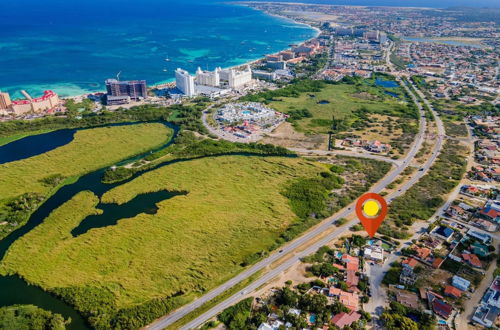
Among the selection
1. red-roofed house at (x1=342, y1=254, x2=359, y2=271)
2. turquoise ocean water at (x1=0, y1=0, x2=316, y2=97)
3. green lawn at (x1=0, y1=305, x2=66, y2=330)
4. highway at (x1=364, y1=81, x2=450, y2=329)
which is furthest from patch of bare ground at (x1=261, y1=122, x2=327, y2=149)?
turquoise ocean water at (x1=0, y1=0, x2=316, y2=97)

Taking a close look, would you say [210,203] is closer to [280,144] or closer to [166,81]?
[280,144]

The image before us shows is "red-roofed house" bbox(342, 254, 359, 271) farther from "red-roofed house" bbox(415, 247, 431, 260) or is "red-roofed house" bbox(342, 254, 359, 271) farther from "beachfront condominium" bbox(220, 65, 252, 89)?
"beachfront condominium" bbox(220, 65, 252, 89)

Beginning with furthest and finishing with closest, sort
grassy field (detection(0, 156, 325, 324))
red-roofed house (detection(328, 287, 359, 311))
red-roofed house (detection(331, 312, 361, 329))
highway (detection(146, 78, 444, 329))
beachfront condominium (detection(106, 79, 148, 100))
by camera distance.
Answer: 1. beachfront condominium (detection(106, 79, 148, 100))
2. grassy field (detection(0, 156, 325, 324))
3. red-roofed house (detection(328, 287, 359, 311))
4. highway (detection(146, 78, 444, 329))
5. red-roofed house (detection(331, 312, 361, 329))

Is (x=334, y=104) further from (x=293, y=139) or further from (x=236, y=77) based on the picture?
(x=236, y=77)

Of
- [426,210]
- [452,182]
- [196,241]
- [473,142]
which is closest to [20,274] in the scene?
[196,241]

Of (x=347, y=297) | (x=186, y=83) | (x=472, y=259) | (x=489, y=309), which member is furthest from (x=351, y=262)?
(x=186, y=83)

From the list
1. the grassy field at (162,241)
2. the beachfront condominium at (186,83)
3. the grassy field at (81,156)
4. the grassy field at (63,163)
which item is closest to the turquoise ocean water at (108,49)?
the beachfront condominium at (186,83)

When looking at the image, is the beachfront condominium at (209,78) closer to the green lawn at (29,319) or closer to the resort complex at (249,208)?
the resort complex at (249,208)
